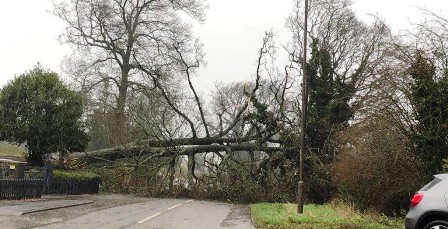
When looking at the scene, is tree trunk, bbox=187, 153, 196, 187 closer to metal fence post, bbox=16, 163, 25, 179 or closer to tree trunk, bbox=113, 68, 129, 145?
tree trunk, bbox=113, 68, 129, 145

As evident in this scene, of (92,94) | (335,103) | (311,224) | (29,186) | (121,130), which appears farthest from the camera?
(92,94)

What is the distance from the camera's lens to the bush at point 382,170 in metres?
14.8

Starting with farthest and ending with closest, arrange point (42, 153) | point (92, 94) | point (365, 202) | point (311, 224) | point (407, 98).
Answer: point (92, 94), point (42, 153), point (365, 202), point (407, 98), point (311, 224)

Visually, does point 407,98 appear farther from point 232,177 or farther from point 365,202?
point 232,177

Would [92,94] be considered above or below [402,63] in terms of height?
above

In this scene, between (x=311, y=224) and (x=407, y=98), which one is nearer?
(x=311, y=224)

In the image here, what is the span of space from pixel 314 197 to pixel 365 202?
25.1 feet

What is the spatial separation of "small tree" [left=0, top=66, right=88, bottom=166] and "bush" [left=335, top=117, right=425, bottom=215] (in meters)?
14.4

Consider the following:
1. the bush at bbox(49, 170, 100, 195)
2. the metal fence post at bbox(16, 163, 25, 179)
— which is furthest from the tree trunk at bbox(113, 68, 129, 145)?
the metal fence post at bbox(16, 163, 25, 179)

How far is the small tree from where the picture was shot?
21953mm

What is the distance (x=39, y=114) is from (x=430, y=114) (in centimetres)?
1794

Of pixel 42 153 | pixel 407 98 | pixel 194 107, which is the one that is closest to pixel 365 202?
pixel 407 98

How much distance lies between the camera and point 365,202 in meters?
16.8

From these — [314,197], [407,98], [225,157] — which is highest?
[407,98]
